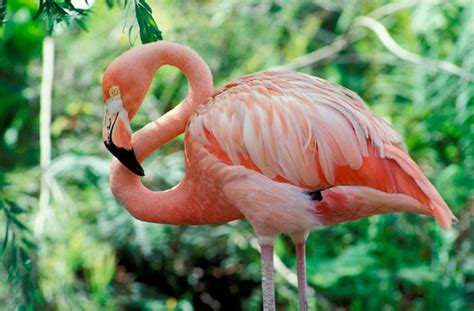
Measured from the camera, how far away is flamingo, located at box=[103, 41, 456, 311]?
8.76ft

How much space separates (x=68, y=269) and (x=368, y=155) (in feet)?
7.86

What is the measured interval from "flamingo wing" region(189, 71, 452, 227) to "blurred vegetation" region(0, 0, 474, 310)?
1.97 meters

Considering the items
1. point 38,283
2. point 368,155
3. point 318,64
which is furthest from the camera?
point 318,64

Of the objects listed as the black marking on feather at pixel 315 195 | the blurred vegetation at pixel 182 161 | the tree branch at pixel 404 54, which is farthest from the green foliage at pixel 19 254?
the tree branch at pixel 404 54

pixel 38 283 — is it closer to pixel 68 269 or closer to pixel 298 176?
pixel 68 269

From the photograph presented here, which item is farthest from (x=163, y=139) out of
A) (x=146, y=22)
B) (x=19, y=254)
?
(x=19, y=254)

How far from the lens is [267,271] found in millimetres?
2814

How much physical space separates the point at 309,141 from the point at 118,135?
22.5 inches

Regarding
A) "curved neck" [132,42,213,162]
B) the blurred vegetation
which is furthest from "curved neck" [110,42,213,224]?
the blurred vegetation

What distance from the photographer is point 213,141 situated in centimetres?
275

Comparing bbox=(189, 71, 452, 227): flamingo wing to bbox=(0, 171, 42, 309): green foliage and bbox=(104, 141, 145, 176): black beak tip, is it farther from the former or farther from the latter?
bbox=(0, 171, 42, 309): green foliage

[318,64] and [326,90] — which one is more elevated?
[326,90]

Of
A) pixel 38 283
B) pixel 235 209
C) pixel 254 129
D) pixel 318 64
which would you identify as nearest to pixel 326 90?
pixel 254 129

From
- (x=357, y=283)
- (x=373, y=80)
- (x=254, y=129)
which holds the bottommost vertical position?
(x=357, y=283)
